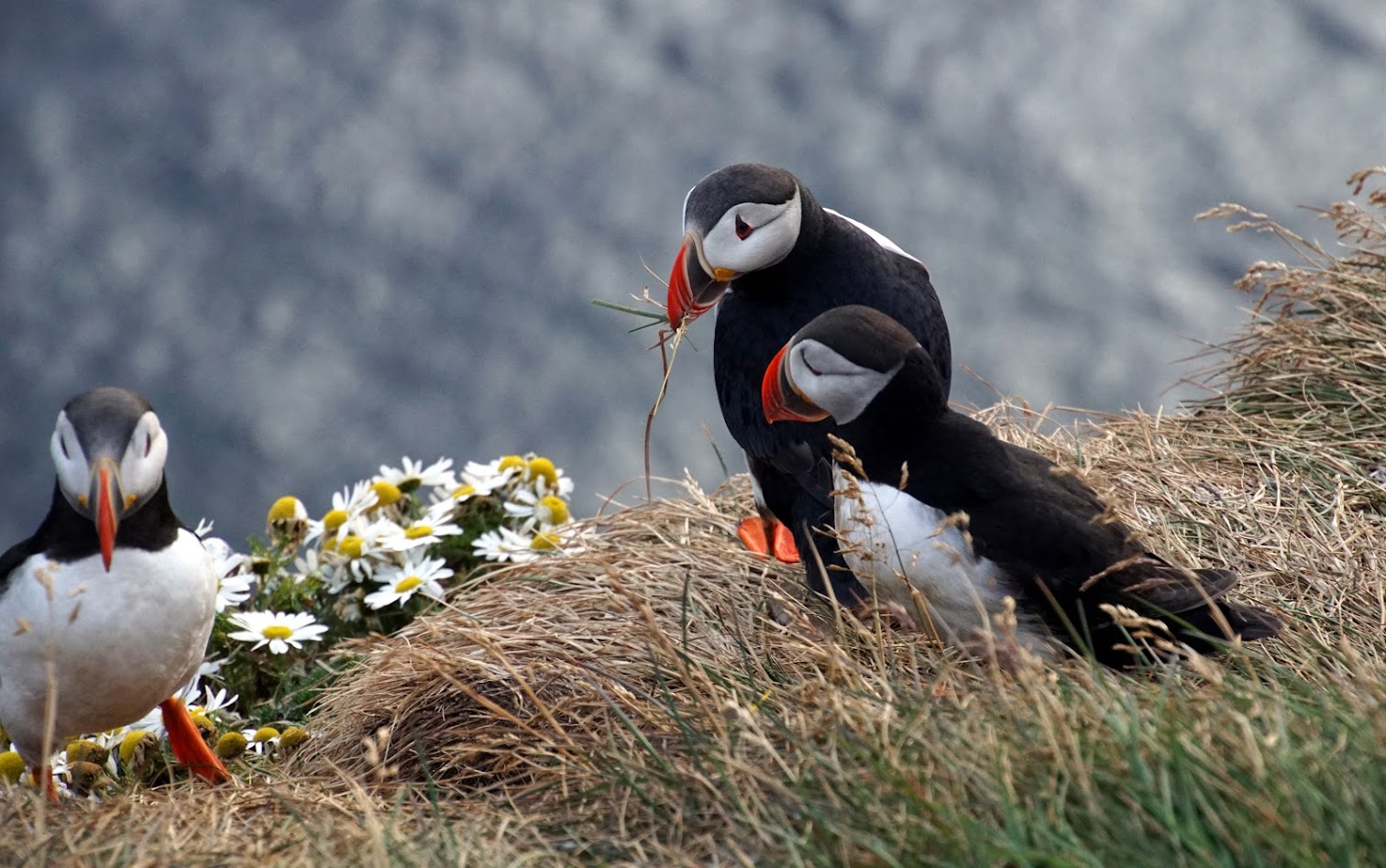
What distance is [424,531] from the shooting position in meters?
4.32

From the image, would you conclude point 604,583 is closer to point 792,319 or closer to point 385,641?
point 385,641

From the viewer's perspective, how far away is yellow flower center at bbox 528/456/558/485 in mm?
4742

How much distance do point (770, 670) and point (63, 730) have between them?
1603mm

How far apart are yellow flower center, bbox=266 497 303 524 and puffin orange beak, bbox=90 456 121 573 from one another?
1602 mm

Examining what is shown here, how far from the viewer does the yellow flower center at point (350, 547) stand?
13.8ft

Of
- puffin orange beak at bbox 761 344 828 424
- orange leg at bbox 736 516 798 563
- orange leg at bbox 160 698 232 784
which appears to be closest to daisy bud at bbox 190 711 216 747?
orange leg at bbox 160 698 232 784

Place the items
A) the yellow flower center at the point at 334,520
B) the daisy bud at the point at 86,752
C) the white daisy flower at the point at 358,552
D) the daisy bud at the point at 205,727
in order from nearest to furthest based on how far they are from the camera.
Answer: the daisy bud at the point at 86,752 < the daisy bud at the point at 205,727 < the white daisy flower at the point at 358,552 < the yellow flower center at the point at 334,520

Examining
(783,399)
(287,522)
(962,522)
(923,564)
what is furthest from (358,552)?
(962,522)

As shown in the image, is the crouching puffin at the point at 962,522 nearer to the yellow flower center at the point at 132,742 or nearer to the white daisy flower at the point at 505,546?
the white daisy flower at the point at 505,546

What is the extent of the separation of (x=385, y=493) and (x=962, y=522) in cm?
245

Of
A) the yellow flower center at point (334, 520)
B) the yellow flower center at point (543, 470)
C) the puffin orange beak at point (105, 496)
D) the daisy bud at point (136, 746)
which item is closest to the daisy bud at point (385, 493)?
the yellow flower center at point (334, 520)

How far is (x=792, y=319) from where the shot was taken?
3.65m

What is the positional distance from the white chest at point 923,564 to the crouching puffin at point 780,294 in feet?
1.63

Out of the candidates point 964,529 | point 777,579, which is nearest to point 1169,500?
point 777,579
